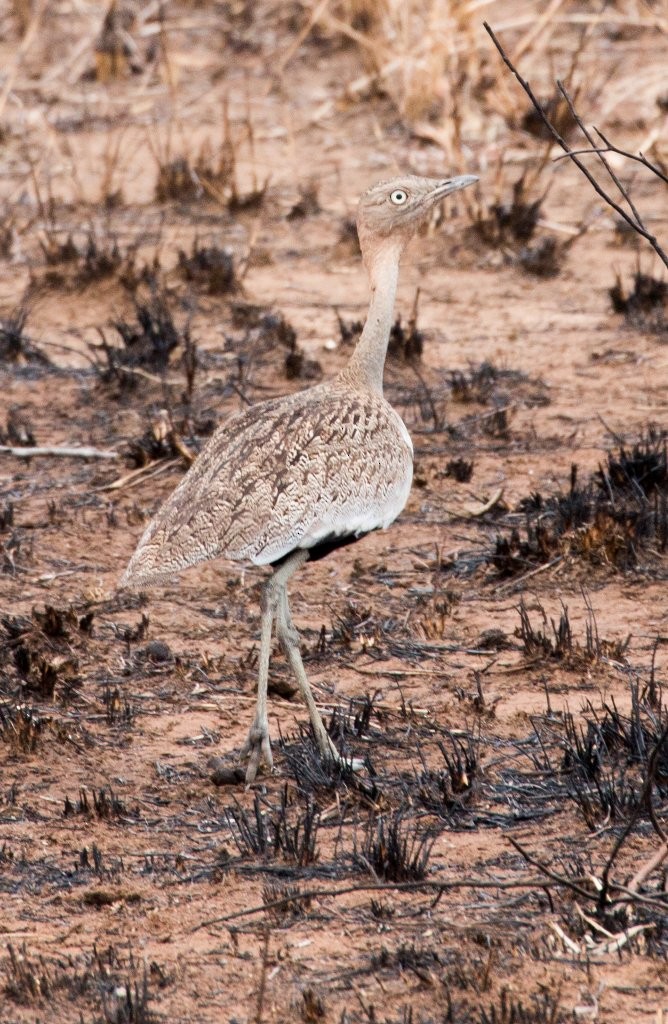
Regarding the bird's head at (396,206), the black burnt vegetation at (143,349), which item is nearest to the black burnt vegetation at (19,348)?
the black burnt vegetation at (143,349)

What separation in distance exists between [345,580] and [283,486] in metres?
1.60

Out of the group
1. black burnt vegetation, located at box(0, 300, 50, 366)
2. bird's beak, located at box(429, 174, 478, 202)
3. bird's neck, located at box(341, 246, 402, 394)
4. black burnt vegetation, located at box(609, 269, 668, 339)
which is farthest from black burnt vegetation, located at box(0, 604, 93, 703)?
black burnt vegetation, located at box(609, 269, 668, 339)

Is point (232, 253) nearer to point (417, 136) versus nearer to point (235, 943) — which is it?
point (417, 136)

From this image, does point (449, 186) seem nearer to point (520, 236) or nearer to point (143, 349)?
point (143, 349)

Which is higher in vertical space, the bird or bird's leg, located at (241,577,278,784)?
the bird

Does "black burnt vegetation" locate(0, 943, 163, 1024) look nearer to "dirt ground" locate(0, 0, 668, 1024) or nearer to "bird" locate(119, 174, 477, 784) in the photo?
"dirt ground" locate(0, 0, 668, 1024)

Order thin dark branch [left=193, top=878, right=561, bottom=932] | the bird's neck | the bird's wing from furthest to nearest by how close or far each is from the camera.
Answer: the bird's neck < the bird's wing < thin dark branch [left=193, top=878, right=561, bottom=932]

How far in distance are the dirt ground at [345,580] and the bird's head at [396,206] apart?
52.8 inches

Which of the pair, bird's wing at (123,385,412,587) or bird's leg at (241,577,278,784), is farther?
bird's leg at (241,577,278,784)

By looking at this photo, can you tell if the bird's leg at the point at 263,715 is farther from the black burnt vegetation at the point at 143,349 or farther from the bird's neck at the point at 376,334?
→ the black burnt vegetation at the point at 143,349

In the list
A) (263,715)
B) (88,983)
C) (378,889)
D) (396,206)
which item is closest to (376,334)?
(396,206)

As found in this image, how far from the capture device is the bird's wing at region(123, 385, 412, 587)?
Answer: 4.41m

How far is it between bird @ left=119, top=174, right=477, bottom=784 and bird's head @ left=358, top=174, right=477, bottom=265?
59cm

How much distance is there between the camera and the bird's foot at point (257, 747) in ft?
14.9
